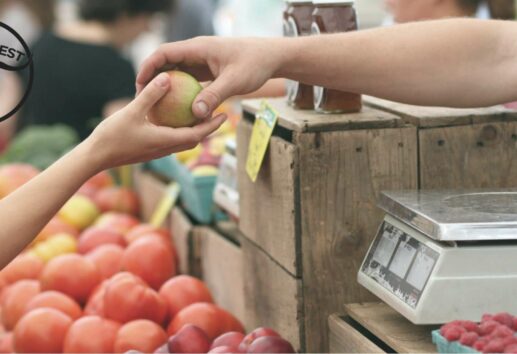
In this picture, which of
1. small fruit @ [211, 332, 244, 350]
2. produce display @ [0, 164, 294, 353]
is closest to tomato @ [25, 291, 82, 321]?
produce display @ [0, 164, 294, 353]

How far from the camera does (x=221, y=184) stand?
114 inches

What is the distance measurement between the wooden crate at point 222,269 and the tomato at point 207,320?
17cm

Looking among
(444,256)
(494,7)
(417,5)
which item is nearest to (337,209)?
(444,256)

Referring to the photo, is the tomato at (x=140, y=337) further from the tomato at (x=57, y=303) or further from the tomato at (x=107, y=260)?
the tomato at (x=107, y=260)

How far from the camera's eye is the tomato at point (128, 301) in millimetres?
2438

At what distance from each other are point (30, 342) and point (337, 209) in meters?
0.98

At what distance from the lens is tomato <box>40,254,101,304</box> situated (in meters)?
2.82

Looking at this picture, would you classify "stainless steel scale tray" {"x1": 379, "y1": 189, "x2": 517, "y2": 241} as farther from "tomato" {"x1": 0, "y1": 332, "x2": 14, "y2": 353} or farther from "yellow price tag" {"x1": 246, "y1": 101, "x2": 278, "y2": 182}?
"tomato" {"x1": 0, "y1": 332, "x2": 14, "y2": 353}

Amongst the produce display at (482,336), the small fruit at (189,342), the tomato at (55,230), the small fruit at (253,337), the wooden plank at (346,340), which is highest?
the produce display at (482,336)

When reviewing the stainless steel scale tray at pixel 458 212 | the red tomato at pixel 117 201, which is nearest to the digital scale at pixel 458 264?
the stainless steel scale tray at pixel 458 212

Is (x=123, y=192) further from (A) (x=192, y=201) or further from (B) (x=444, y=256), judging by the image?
(B) (x=444, y=256)

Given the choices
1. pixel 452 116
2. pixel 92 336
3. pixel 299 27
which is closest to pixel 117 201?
pixel 92 336

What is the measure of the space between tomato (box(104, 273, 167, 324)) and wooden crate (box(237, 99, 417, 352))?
1.82ft

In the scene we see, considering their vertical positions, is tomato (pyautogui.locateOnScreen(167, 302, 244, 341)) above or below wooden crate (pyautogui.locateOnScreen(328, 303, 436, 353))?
below
